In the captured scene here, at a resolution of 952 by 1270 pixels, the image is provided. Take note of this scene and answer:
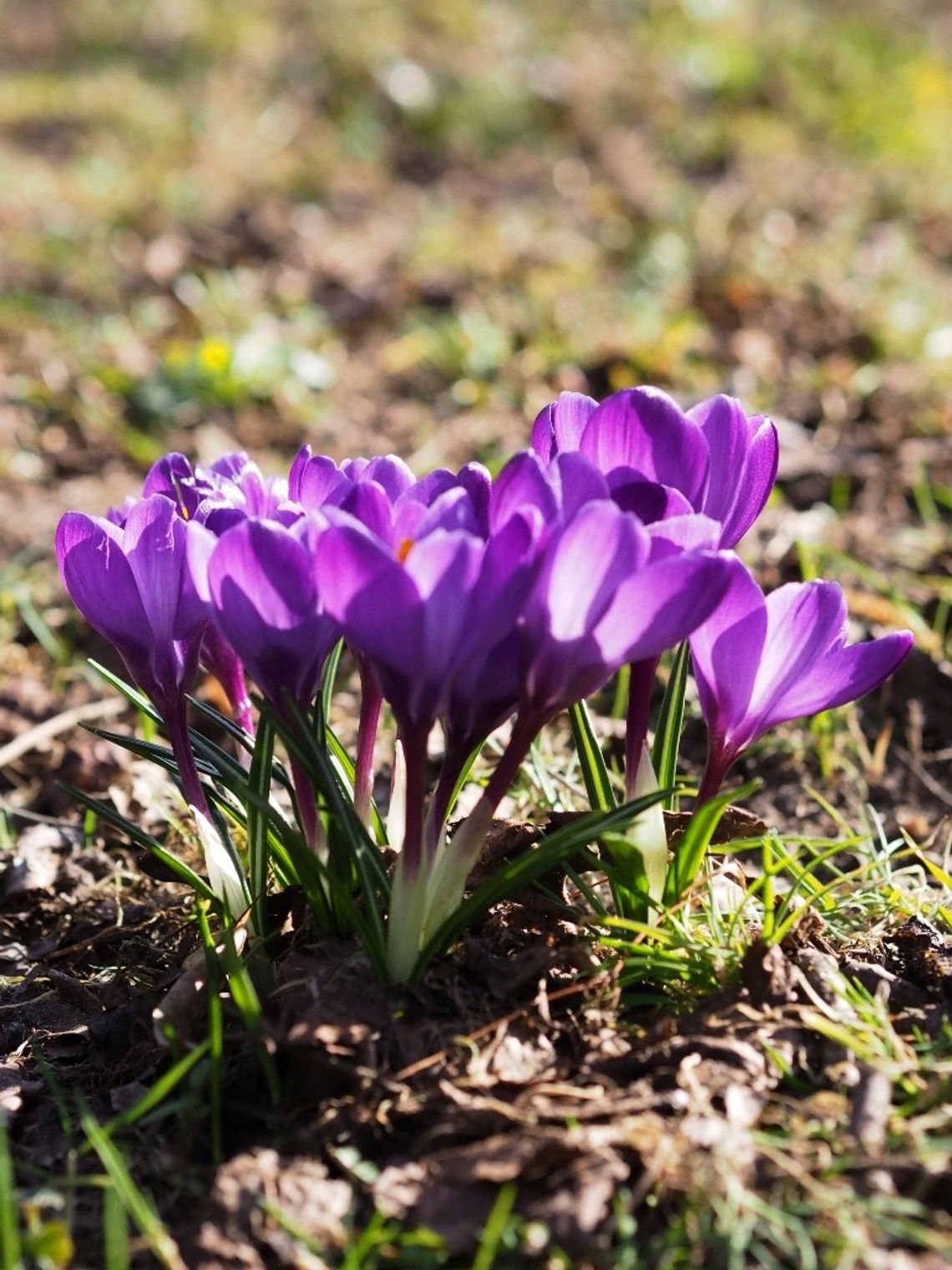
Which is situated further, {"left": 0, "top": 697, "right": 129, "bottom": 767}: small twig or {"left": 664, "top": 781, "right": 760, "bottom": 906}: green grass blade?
{"left": 0, "top": 697, "right": 129, "bottom": 767}: small twig

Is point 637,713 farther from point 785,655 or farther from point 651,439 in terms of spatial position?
point 651,439

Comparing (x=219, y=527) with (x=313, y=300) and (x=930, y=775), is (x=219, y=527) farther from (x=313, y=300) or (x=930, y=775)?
(x=313, y=300)

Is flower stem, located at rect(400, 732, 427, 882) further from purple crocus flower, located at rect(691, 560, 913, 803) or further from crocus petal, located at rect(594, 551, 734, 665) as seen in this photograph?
purple crocus flower, located at rect(691, 560, 913, 803)

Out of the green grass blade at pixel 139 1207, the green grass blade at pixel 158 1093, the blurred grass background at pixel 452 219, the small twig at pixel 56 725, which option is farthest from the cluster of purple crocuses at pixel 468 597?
Result: the blurred grass background at pixel 452 219

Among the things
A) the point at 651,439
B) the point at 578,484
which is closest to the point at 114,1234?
the point at 578,484

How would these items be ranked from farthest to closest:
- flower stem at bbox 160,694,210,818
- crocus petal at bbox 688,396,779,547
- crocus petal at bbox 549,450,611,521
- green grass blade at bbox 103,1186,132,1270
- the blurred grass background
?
the blurred grass background → flower stem at bbox 160,694,210,818 → crocus petal at bbox 688,396,779,547 → crocus petal at bbox 549,450,611,521 → green grass blade at bbox 103,1186,132,1270

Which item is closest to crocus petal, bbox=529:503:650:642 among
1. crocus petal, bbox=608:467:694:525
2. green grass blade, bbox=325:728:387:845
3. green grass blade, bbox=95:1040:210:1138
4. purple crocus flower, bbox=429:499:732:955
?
purple crocus flower, bbox=429:499:732:955

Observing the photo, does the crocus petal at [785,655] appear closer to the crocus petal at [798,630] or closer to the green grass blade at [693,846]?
the crocus petal at [798,630]
